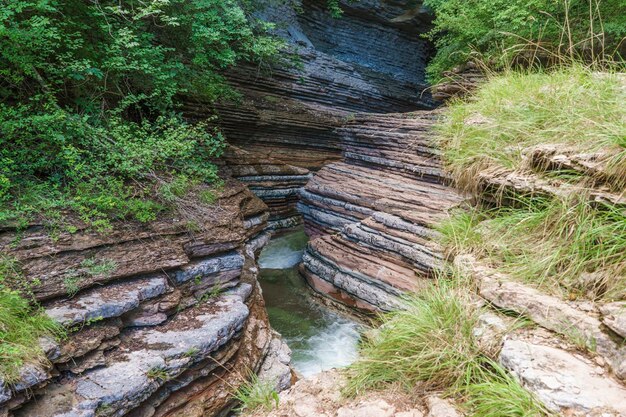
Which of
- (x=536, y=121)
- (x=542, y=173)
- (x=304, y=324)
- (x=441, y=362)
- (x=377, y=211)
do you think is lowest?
(x=304, y=324)

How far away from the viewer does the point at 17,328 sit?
252 centimetres

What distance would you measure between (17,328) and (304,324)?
3.44m

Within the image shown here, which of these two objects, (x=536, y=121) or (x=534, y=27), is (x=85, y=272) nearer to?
(x=536, y=121)

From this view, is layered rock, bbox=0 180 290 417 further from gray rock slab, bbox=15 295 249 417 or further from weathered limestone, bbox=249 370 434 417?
weathered limestone, bbox=249 370 434 417

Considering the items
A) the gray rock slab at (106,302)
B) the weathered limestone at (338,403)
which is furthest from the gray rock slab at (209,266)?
the weathered limestone at (338,403)

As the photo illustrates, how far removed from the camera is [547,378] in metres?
1.82

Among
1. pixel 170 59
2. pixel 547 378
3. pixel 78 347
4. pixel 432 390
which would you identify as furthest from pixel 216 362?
pixel 170 59

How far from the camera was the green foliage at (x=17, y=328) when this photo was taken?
2.30 meters

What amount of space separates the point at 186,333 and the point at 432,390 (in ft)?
7.07

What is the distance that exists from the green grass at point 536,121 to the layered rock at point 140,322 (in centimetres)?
306

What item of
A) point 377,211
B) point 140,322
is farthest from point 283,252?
point 140,322

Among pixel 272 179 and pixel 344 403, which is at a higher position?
pixel 344 403

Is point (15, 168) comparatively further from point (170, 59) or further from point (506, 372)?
point (506, 372)

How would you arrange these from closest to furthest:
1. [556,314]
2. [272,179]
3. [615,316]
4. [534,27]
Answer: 1. [615,316]
2. [556,314]
3. [534,27]
4. [272,179]
